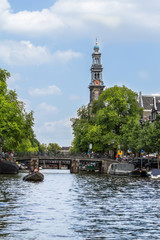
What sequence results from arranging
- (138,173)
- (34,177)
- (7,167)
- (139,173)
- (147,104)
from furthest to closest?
(147,104), (138,173), (139,173), (7,167), (34,177)

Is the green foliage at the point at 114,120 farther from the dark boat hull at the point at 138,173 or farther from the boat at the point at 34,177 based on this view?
the boat at the point at 34,177

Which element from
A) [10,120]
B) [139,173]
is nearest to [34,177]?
[10,120]

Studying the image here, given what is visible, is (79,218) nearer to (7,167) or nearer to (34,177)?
(34,177)

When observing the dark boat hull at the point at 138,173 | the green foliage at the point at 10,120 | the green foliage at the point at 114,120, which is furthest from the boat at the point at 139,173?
the green foliage at the point at 10,120

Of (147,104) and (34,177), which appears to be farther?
(147,104)

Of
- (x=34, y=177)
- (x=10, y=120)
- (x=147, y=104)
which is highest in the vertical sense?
(x=147, y=104)

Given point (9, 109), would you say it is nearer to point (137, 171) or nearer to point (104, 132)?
point (137, 171)

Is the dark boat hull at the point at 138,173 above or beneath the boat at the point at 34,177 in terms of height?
above

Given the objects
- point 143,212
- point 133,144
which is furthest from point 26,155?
point 143,212

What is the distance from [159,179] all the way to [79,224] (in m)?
52.6

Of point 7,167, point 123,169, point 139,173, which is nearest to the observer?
point 7,167

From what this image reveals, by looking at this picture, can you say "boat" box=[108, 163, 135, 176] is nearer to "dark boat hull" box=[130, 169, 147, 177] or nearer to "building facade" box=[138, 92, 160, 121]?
"dark boat hull" box=[130, 169, 147, 177]

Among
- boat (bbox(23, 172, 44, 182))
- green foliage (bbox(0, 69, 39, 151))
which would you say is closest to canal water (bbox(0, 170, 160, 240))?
boat (bbox(23, 172, 44, 182))

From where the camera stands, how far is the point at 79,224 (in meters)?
25.6
